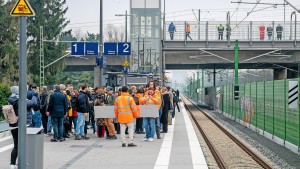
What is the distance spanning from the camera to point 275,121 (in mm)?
20516

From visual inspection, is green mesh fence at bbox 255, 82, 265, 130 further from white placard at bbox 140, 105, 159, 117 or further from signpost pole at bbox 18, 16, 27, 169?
signpost pole at bbox 18, 16, 27, 169

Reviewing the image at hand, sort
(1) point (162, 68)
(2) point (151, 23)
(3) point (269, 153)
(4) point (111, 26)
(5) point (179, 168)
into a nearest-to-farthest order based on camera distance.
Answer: (5) point (179, 168), (3) point (269, 153), (1) point (162, 68), (2) point (151, 23), (4) point (111, 26)

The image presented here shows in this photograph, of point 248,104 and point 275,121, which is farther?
point 248,104

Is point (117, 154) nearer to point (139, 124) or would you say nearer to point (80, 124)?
point (80, 124)

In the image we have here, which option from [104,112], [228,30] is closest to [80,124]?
[104,112]

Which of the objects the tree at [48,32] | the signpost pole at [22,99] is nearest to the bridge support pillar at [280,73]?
the tree at [48,32]

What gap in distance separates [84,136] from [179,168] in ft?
24.9

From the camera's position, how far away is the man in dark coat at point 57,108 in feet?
60.7

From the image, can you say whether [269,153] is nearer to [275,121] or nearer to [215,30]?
[275,121]

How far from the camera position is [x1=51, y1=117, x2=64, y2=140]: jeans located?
18.7 metres

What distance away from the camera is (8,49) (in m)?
51.0

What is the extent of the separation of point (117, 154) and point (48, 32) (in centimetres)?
5523

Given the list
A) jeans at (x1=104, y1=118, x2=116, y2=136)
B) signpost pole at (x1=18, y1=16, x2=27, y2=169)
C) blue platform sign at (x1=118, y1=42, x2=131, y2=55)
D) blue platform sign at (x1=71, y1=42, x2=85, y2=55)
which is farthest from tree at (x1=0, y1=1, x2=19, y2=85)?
signpost pole at (x1=18, y1=16, x2=27, y2=169)

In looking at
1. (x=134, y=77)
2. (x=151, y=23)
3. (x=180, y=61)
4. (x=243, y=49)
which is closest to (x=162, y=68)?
(x=180, y=61)
